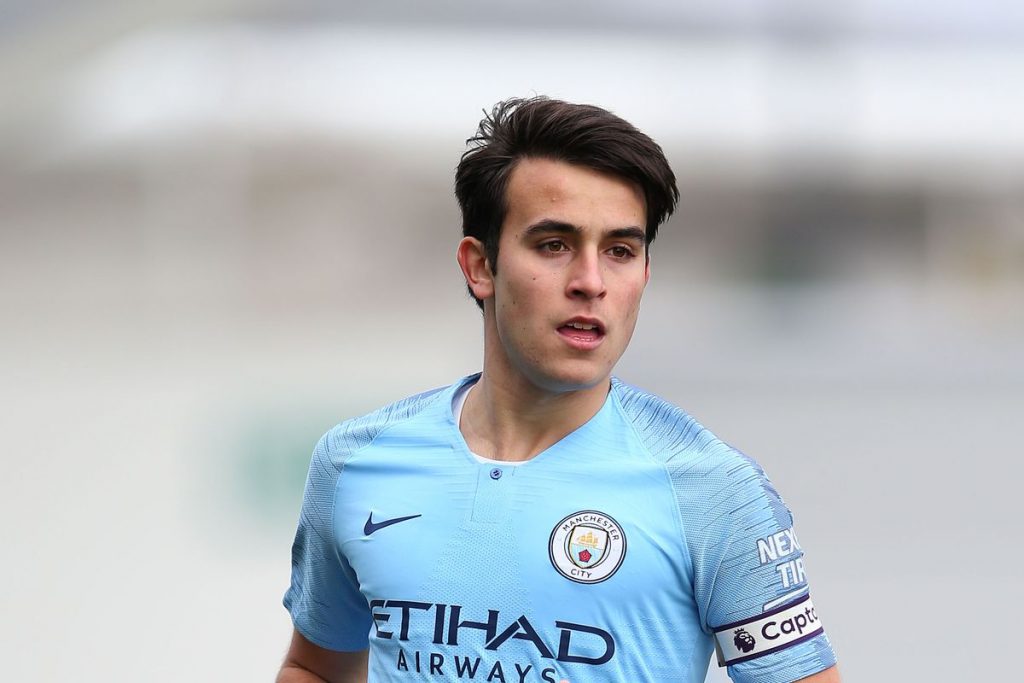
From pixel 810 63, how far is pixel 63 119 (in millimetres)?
7754

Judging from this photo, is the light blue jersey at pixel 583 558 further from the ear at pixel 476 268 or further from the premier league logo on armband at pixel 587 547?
the ear at pixel 476 268

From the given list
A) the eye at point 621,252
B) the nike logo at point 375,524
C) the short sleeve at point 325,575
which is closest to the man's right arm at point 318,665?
the short sleeve at point 325,575

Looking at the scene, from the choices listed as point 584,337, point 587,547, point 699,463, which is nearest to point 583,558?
point 587,547

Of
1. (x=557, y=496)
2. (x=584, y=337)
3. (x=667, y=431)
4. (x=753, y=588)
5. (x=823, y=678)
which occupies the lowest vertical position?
(x=823, y=678)

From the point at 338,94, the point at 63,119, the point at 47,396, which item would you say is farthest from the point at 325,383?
the point at 63,119

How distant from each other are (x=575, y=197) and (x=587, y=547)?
555mm

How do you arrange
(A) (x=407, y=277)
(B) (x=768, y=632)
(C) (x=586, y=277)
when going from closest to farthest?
(B) (x=768, y=632) < (C) (x=586, y=277) < (A) (x=407, y=277)

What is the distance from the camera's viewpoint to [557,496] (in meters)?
2.08

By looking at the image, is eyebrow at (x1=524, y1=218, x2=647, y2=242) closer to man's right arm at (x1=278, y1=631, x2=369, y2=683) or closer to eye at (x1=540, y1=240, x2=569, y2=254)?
eye at (x1=540, y1=240, x2=569, y2=254)

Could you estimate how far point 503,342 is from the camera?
2.18 m

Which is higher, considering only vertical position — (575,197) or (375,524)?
(575,197)

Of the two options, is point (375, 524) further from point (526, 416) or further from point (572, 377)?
point (572, 377)

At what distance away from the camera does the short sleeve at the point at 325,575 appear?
89.8 inches

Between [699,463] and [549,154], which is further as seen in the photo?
[549,154]
